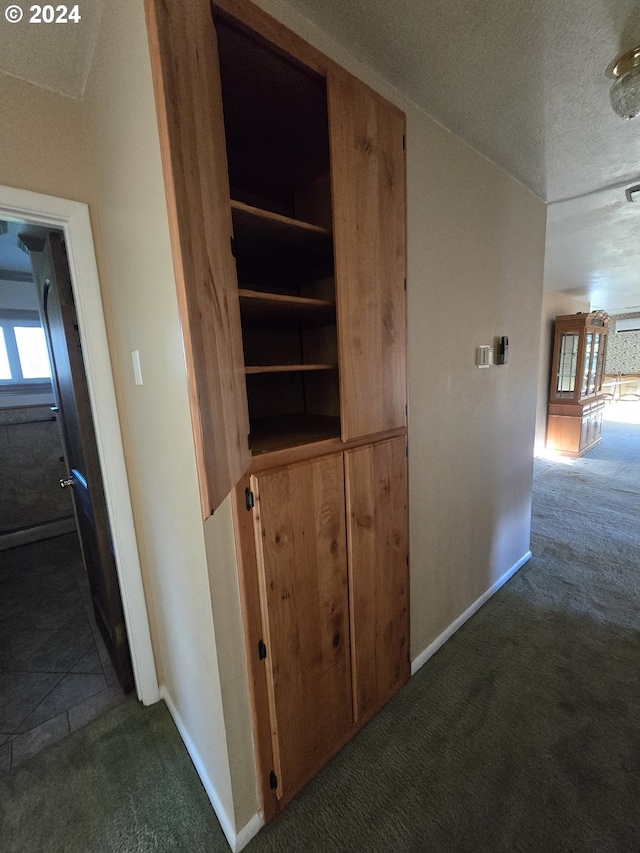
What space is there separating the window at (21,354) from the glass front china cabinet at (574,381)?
21.7 ft

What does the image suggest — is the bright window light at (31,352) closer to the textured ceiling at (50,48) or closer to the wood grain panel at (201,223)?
the textured ceiling at (50,48)

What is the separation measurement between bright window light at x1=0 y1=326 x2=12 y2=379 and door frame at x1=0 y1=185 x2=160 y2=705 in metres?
2.83

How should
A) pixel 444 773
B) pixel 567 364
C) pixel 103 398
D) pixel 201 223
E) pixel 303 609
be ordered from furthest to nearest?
pixel 567 364 < pixel 103 398 < pixel 444 773 < pixel 303 609 < pixel 201 223

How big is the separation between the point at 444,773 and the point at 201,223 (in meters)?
1.97

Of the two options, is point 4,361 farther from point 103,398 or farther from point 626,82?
point 626,82

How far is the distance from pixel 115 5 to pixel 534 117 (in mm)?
1601

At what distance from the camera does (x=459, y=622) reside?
1.97 metres

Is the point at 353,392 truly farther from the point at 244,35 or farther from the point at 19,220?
the point at 19,220

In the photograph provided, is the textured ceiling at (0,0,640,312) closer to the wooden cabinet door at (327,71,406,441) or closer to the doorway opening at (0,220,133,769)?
the wooden cabinet door at (327,71,406,441)

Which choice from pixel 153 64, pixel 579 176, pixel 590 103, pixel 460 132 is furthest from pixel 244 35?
pixel 579 176

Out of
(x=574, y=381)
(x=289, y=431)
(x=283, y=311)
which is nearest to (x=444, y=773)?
(x=289, y=431)

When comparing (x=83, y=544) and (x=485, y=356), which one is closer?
(x=485, y=356)

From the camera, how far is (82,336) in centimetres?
136

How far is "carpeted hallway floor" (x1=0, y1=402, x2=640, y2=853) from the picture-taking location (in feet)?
3.63
